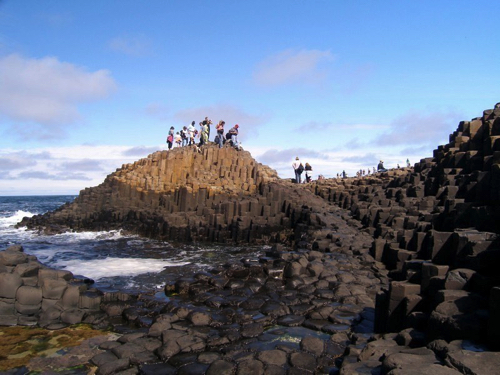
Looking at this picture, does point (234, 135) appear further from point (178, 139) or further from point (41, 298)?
point (41, 298)

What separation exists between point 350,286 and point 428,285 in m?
3.58

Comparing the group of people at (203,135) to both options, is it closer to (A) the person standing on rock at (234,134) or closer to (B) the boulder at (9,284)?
(A) the person standing on rock at (234,134)

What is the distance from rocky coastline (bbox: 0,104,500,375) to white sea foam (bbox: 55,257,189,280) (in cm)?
308

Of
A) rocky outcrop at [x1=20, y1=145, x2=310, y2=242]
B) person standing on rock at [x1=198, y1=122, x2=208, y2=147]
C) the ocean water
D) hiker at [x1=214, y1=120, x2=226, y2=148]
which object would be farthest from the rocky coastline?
person standing on rock at [x1=198, y1=122, x2=208, y2=147]

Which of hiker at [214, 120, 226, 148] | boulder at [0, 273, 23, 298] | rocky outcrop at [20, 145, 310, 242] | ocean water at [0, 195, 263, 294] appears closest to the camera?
boulder at [0, 273, 23, 298]

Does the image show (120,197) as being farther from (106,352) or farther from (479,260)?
(479,260)

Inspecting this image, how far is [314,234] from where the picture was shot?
610 inches

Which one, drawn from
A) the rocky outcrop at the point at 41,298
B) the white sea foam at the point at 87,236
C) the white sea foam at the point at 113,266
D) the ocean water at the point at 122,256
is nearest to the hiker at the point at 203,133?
the white sea foam at the point at 87,236

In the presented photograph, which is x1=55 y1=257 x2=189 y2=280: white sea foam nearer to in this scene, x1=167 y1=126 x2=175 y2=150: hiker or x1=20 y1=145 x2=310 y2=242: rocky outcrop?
x1=20 y1=145 x2=310 y2=242: rocky outcrop

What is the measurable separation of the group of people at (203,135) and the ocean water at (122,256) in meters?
9.72

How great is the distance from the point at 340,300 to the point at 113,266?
29.6 ft

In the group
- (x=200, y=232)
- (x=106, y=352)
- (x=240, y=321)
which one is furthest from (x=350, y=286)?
(x=200, y=232)

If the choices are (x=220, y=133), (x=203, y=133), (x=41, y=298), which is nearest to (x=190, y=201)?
(x=220, y=133)

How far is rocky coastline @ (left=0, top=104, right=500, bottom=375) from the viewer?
4773 millimetres
